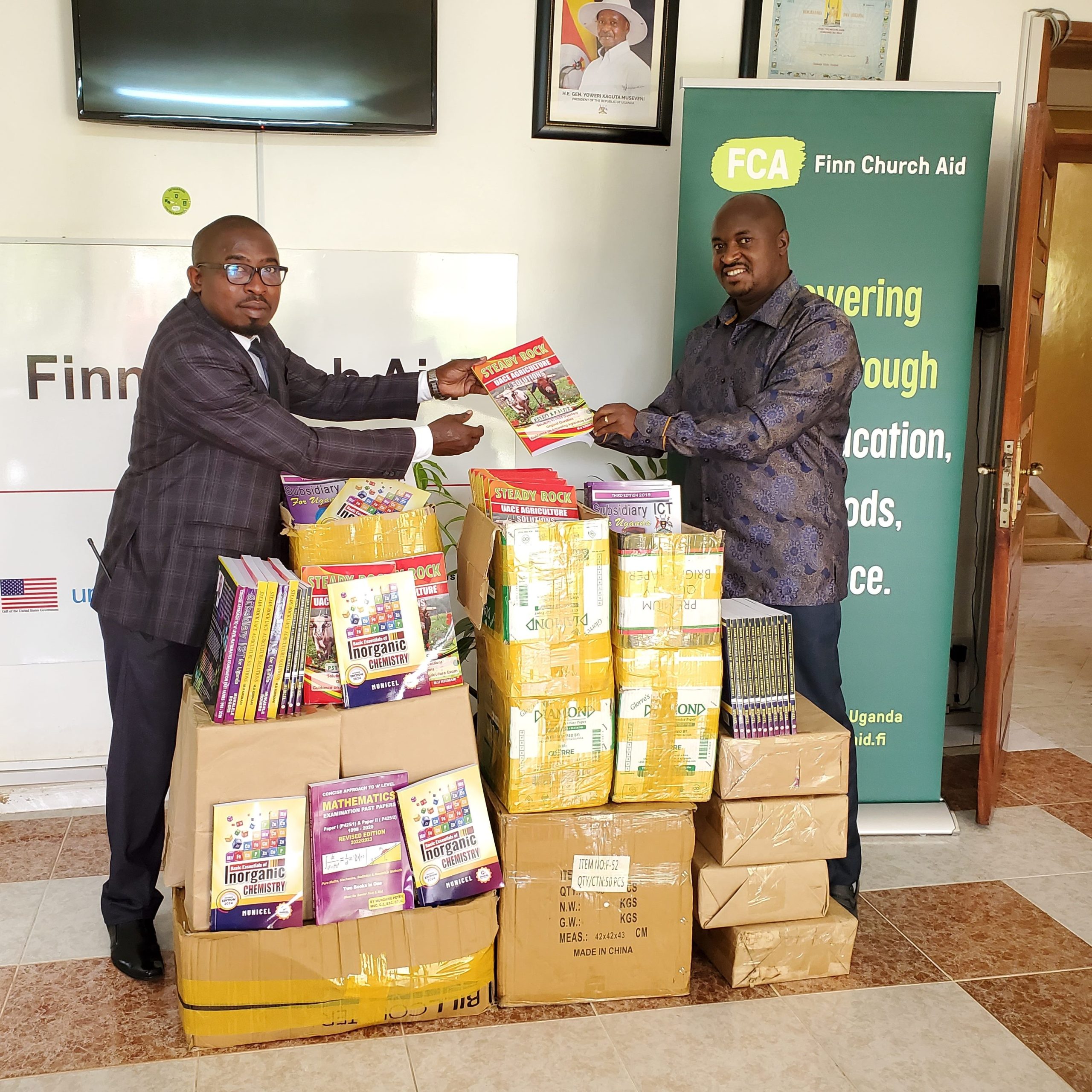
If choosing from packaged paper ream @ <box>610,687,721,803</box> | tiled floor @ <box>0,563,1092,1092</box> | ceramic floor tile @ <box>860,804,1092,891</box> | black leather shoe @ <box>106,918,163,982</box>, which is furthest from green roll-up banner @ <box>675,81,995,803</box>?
black leather shoe @ <box>106,918,163,982</box>

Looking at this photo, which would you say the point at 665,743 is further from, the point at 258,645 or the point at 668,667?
the point at 258,645

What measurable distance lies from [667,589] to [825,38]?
84.5 inches

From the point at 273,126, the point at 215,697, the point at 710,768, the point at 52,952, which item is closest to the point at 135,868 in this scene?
the point at 52,952

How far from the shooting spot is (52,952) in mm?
2316

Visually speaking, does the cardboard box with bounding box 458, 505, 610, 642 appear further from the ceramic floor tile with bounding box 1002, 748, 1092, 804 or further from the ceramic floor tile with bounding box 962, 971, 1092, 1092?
the ceramic floor tile with bounding box 1002, 748, 1092, 804

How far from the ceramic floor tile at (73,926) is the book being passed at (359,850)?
654 mm

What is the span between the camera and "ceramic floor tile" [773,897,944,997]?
2215 millimetres

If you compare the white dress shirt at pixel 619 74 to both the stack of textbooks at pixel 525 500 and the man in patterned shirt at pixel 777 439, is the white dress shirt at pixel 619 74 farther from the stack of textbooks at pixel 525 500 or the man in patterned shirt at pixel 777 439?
the stack of textbooks at pixel 525 500

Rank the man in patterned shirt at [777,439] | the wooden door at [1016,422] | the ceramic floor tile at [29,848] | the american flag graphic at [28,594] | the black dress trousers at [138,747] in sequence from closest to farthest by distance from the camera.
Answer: the black dress trousers at [138,747]
the man in patterned shirt at [777,439]
the ceramic floor tile at [29,848]
the wooden door at [1016,422]
the american flag graphic at [28,594]

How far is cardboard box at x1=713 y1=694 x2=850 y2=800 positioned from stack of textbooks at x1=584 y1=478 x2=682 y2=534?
A: 0.47 m

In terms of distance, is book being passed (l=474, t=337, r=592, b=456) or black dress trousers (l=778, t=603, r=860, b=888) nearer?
book being passed (l=474, t=337, r=592, b=456)

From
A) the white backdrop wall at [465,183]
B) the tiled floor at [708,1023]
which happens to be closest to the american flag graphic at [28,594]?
the white backdrop wall at [465,183]

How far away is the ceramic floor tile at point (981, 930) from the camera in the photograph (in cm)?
231

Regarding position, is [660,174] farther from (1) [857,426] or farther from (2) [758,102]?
(1) [857,426]
